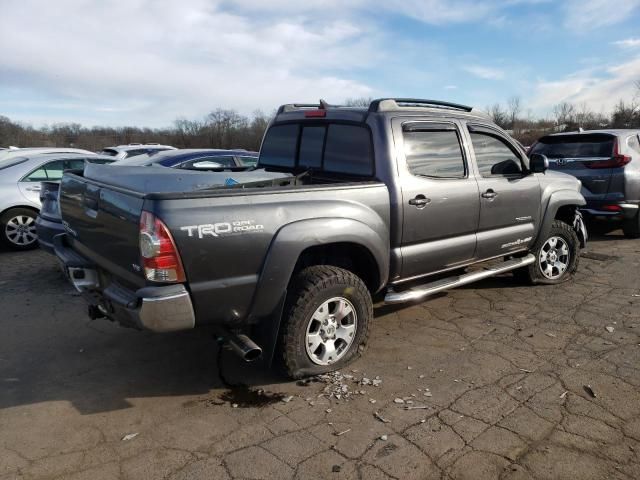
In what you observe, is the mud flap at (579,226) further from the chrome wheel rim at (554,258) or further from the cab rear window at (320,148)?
the cab rear window at (320,148)

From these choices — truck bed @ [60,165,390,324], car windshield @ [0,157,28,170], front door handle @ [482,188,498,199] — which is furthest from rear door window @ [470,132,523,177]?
car windshield @ [0,157,28,170]

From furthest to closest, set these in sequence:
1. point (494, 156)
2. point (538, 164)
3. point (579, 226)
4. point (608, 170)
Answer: point (608, 170) < point (579, 226) < point (538, 164) < point (494, 156)

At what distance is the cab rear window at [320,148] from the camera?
4133 millimetres

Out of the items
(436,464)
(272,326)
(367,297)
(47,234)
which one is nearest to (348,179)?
(367,297)

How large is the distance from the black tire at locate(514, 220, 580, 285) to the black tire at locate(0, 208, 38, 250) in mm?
7111

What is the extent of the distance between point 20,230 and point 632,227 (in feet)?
32.0

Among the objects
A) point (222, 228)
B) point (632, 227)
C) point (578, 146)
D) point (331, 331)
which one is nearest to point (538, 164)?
point (331, 331)

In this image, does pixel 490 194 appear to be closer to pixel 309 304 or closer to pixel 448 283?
pixel 448 283

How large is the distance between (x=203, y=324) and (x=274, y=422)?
2.48ft

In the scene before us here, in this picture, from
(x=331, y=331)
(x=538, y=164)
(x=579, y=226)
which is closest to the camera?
(x=331, y=331)

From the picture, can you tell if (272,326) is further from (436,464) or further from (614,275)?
(614,275)

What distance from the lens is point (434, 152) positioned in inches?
171

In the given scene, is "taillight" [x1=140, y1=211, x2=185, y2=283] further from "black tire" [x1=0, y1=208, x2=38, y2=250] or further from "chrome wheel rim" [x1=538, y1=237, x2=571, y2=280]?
"black tire" [x1=0, y1=208, x2=38, y2=250]

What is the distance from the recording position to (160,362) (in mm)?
4004
